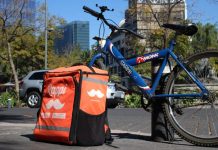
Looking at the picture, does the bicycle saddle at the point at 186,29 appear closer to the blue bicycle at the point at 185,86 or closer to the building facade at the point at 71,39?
the blue bicycle at the point at 185,86

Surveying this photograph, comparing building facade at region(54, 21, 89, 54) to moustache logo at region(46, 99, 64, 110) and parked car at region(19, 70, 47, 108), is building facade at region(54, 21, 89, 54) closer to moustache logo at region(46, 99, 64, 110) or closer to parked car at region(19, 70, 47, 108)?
parked car at region(19, 70, 47, 108)

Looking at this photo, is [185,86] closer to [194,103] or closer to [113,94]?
[194,103]

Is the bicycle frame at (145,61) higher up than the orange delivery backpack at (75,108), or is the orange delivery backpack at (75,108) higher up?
the bicycle frame at (145,61)

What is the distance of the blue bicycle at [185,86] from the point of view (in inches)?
215

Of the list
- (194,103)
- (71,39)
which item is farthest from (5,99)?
(71,39)

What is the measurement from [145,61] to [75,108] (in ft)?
3.96

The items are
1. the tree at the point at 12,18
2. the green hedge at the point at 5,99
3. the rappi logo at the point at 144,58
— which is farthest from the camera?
the tree at the point at 12,18

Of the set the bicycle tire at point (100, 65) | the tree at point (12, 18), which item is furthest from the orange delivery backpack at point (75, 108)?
the tree at point (12, 18)

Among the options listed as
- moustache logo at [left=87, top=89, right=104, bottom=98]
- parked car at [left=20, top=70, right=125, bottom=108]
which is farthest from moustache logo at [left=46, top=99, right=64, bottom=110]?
parked car at [left=20, top=70, right=125, bottom=108]

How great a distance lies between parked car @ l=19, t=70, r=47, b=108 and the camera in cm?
2052

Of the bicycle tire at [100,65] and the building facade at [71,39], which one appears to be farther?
the building facade at [71,39]

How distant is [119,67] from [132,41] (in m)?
26.0

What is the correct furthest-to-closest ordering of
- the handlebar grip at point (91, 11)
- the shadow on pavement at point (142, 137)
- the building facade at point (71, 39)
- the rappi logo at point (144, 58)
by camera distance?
the building facade at point (71, 39)
the handlebar grip at point (91, 11)
the rappi logo at point (144, 58)
the shadow on pavement at point (142, 137)

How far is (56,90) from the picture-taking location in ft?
18.0
